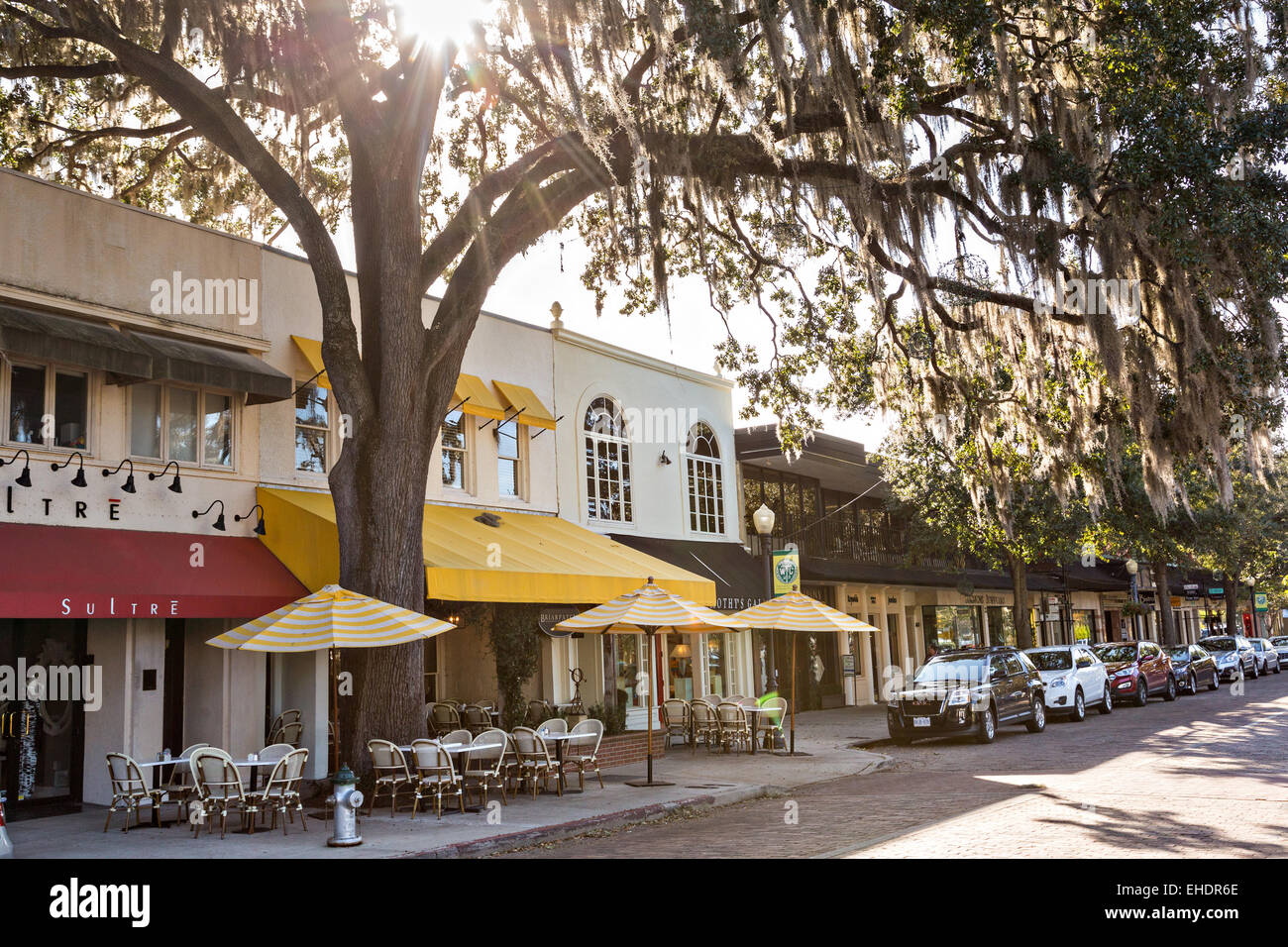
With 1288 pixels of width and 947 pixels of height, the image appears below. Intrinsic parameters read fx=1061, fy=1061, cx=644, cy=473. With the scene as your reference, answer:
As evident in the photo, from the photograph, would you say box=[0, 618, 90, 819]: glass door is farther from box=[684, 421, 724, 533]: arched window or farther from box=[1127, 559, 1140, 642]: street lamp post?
box=[1127, 559, 1140, 642]: street lamp post

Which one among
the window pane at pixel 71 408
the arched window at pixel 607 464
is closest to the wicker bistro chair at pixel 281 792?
the window pane at pixel 71 408

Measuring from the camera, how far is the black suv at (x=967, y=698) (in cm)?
1967

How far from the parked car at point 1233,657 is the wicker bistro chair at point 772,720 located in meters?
22.3

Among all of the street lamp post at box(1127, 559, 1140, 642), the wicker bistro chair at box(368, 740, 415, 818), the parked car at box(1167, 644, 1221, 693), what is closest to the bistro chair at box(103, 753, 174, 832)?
the wicker bistro chair at box(368, 740, 415, 818)

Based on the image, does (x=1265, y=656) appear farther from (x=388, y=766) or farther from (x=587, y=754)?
(x=388, y=766)

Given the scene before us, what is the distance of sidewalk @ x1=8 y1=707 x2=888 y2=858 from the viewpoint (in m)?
10.3

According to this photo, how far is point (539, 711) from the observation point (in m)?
18.2

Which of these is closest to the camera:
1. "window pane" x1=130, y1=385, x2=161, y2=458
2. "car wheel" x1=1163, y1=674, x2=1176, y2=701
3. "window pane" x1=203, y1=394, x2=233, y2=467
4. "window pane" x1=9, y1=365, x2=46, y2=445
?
"window pane" x1=9, y1=365, x2=46, y2=445

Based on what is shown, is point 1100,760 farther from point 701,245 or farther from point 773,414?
point 701,245

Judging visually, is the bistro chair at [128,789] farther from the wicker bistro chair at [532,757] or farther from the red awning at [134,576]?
the wicker bistro chair at [532,757]

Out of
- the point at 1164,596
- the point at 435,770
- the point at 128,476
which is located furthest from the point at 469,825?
the point at 1164,596

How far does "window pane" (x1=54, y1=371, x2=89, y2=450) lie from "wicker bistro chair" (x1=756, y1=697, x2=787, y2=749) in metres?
12.2

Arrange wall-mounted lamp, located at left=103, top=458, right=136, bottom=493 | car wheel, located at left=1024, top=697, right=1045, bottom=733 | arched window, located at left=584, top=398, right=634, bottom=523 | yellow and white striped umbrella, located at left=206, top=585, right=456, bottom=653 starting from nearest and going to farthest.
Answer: yellow and white striped umbrella, located at left=206, top=585, right=456, bottom=653 → wall-mounted lamp, located at left=103, top=458, right=136, bottom=493 → car wheel, located at left=1024, top=697, right=1045, bottom=733 → arched window, located at left=584, top=398, right=634, bottom=523

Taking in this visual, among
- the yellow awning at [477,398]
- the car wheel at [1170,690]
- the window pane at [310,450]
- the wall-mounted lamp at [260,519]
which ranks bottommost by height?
the car wheel at [1170,690]
